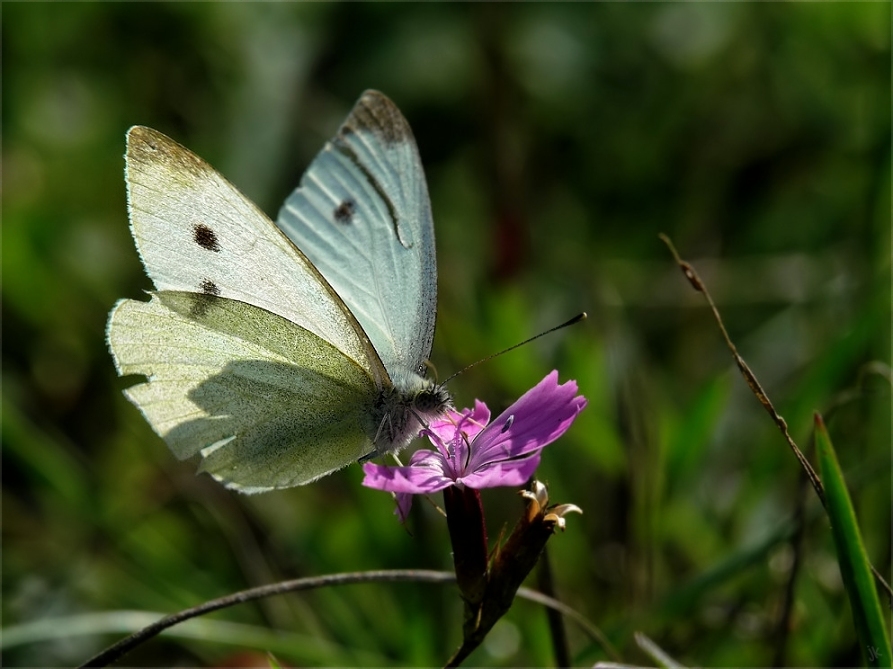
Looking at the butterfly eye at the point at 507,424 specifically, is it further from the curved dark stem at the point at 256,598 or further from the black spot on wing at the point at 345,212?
the black spot on wing at the point at 345,212

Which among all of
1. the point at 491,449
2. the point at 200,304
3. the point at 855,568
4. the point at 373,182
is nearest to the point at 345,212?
the point at 373,182

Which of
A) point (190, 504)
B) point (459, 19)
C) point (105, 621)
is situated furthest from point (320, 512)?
point (459, 19)

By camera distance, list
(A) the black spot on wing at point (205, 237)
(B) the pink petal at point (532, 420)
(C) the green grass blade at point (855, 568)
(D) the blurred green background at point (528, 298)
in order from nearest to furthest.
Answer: (C) the green grass blade at point (855, 568) < (B) the pink petal at point (532, 420) < (A) the black spot on wing at point (205, 237) < (D) the blurred green background at point (528, 298)

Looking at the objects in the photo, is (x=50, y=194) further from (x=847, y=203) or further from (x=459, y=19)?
(x=847, y=203)

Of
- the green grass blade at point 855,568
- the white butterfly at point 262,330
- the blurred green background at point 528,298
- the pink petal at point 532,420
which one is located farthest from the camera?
the blurred green background at point 528,298

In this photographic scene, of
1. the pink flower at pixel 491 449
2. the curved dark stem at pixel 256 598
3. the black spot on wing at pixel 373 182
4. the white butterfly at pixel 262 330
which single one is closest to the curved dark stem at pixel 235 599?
the curved dark stem at pixel 256 598

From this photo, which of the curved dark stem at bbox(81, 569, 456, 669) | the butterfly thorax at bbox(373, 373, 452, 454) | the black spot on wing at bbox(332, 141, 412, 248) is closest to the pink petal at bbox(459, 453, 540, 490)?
the curved dark stem at bbox(81, 569, 456, 669)
